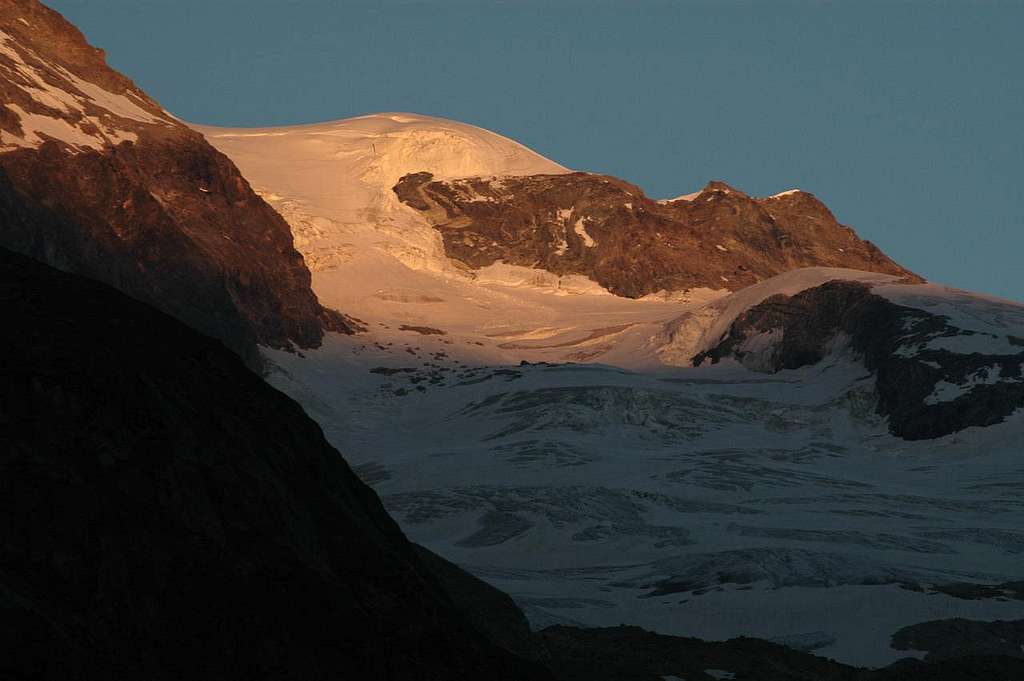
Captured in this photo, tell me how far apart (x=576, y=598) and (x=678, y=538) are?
29.6 metres

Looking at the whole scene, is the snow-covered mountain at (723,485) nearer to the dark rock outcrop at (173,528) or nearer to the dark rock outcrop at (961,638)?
the dark rock outcrop at (961,638)

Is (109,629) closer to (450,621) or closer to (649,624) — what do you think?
(450,621)

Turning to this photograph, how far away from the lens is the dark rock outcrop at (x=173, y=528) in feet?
89.7

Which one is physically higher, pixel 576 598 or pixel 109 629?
pixel 109 629

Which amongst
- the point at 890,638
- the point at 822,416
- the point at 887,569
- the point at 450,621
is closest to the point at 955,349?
the point at 822,416

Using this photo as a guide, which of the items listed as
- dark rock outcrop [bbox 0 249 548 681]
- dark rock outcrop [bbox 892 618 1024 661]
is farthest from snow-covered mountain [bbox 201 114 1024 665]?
dark rock outcrop [bbox 0 249 548 681]

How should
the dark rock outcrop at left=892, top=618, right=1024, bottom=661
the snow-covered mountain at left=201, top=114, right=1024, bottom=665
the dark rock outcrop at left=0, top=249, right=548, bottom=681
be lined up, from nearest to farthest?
the dark rock outcrop at left=0, top=249, right=548, bottom=681 < the dark rock outcrop at left=892, top=618, right=1024, bottom=661 < the snow-covered mountain at left=201, top=114, right=1024, bottom=665

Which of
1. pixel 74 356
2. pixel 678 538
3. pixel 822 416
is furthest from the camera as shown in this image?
pixel 822 416

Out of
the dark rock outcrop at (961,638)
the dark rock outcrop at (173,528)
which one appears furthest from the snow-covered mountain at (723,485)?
the dark rock outcrop at (173,528)

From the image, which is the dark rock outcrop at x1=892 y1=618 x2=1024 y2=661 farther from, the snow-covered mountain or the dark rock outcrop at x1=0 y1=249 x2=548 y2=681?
the dark rock outcrop at x1=0 y1=249 x2=548 y2=681

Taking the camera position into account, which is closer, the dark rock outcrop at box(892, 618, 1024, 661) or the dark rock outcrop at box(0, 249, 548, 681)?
the dark rock outcrop at box(0, 249, 548, 681)

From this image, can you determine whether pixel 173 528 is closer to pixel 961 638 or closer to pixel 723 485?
pixel 961 638

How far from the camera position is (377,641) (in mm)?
31531

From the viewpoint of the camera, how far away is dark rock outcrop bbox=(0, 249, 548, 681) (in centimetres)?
2733
